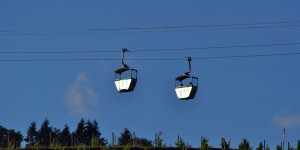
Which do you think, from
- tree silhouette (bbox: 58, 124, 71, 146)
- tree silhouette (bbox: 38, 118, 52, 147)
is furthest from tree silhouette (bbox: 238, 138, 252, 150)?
tree silhouette (bbox: 38, 118, 52, 147)

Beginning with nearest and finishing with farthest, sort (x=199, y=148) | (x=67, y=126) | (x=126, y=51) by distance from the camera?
(x=126, y=51) → (x=199, y=148) → (x=67, y=126)

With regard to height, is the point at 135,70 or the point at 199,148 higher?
the point at 135,70

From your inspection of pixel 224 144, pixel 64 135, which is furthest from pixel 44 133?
pixel 224 144

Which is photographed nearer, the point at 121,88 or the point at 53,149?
the point at 121,88

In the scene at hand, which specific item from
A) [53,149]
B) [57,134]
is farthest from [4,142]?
[53,149]

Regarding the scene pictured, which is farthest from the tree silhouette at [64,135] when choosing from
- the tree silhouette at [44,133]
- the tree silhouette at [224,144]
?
the tree silhouette at [224,144]

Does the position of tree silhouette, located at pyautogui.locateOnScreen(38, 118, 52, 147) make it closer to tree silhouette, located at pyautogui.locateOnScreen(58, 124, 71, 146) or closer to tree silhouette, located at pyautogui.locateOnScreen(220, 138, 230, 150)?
tree silhouette, located at pyautogui.locateOnScreen(58, 124, 71, 146)

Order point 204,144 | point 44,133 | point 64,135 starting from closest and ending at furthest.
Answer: point 204,144 → point 64,135 → point 44,133

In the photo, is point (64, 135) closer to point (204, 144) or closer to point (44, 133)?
point (44, 133)

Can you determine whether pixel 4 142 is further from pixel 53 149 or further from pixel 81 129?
pixel 53 149

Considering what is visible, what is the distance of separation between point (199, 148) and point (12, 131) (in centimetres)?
9345

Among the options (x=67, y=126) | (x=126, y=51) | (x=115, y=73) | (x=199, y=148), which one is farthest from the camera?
(x=67, y=126)

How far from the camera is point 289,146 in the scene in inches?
1866

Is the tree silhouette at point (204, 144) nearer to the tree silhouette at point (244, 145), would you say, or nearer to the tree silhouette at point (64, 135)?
the tree silhouette at point (244, 145)
